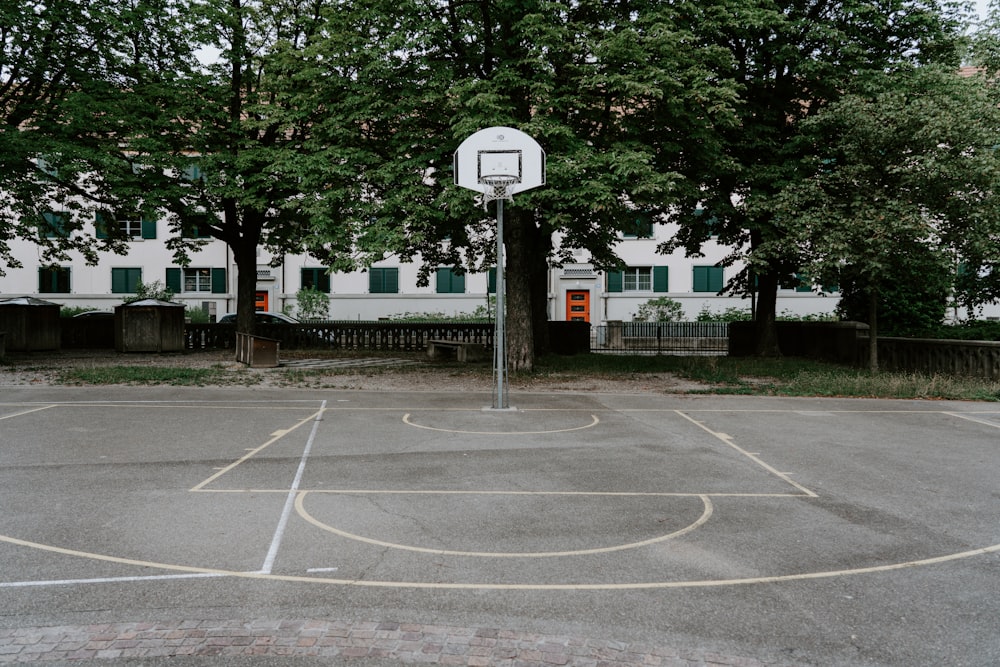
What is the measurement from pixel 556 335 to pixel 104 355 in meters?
15.2

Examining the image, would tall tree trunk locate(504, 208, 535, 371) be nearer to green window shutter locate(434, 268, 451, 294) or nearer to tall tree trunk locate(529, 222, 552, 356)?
tall tree trunk locate(529, 222, 552, 356)

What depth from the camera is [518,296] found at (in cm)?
1897

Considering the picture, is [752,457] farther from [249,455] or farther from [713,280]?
[713,280]

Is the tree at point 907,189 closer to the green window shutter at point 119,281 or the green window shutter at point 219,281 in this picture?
the green window shutter at point 219,281

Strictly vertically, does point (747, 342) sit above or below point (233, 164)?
below

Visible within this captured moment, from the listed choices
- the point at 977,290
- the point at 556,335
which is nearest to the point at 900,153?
the point at 977,290

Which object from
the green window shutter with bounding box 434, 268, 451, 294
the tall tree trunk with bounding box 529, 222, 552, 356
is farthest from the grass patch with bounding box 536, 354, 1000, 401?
the green window shutter with bounding box 434, 268, 451, 294

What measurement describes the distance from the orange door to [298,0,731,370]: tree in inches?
946

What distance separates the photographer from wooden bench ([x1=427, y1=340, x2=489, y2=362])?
23.5m

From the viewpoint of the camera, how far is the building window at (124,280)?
45344 millimetres

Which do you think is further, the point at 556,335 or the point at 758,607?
the point at 556,335

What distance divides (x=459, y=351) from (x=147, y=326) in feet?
36.3

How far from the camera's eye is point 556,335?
2758 cm

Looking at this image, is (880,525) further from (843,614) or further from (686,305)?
(686,305)
